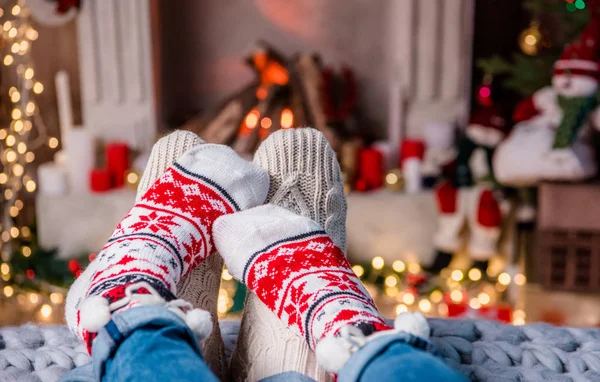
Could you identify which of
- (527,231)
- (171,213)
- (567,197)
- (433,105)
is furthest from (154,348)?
(433,105)

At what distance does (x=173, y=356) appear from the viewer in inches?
17.0

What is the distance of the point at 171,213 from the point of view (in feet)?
2.46

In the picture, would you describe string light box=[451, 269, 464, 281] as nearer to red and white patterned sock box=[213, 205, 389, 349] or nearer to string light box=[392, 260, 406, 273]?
string light box=[392, 260, 406, 273]

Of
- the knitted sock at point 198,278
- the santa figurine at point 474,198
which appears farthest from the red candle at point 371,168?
the knitted sock at point 198,278

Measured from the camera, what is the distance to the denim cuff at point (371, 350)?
0.44 metres

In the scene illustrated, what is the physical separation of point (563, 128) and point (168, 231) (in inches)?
41.2

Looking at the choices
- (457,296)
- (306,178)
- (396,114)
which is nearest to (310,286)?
(306,178)

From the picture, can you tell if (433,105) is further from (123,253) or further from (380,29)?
(123,253)

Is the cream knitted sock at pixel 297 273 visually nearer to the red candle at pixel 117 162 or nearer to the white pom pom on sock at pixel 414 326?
the white pom pom on sock at pixel 414 326

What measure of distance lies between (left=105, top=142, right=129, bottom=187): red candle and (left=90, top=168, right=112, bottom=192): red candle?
0.03 metres

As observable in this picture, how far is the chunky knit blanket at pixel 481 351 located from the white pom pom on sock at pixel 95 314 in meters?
0.15

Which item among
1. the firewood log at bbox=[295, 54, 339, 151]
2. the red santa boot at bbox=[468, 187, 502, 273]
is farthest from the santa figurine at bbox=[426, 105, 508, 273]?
the firewood log at bbox=[295, 54, 339, 151]

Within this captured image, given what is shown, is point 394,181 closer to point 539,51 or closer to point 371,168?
point 371,168

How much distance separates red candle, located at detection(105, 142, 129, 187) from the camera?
189 cm
